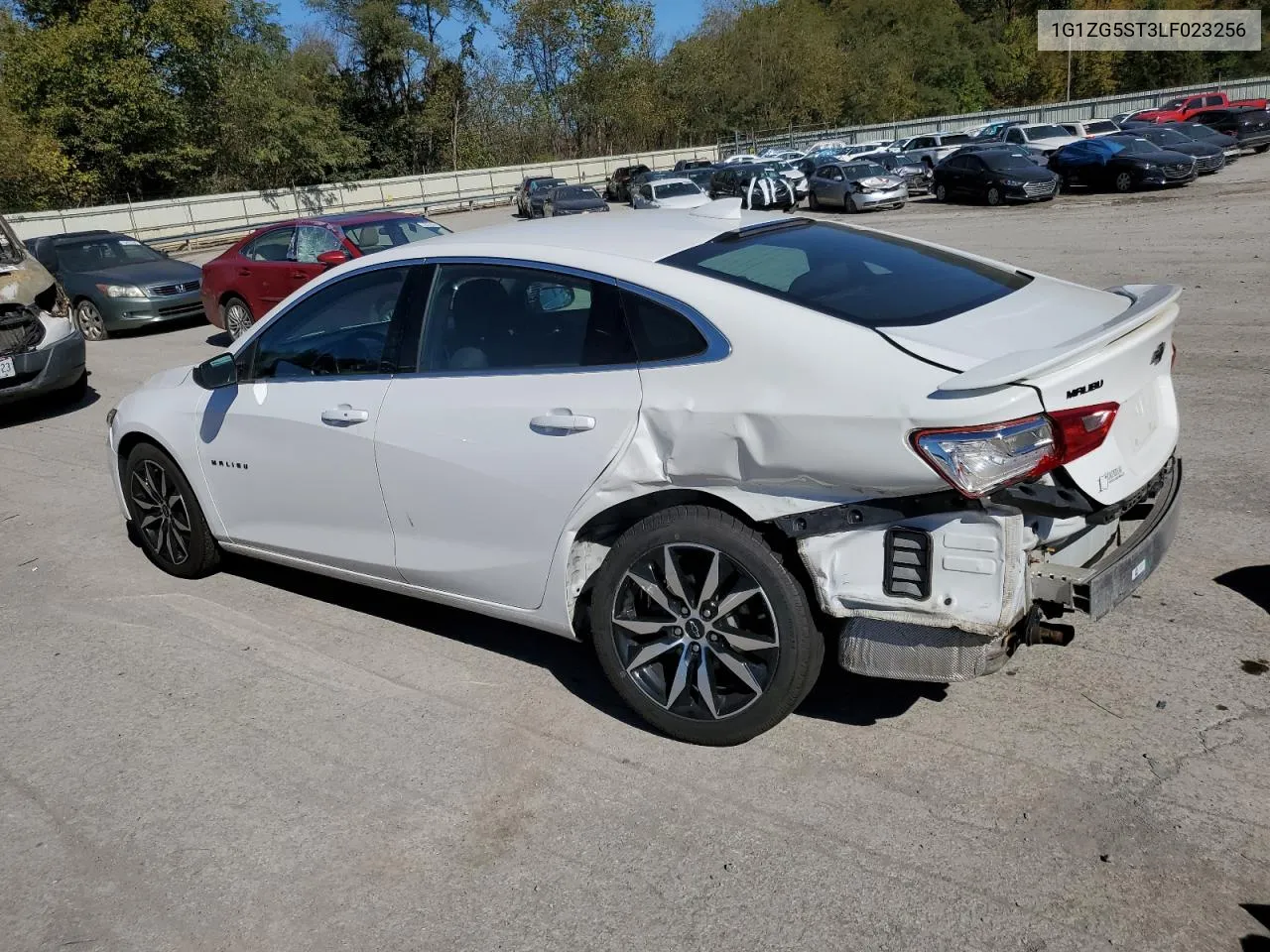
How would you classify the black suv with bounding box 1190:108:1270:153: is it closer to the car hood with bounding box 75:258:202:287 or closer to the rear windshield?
the car hood with bounding box 75:258:202:287

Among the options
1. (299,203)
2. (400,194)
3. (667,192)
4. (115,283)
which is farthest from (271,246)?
(400,194)

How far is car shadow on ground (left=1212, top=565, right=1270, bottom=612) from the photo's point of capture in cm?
440

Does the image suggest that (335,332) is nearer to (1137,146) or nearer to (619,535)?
(619,535)

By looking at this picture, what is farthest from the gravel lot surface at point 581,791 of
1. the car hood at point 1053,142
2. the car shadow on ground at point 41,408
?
the car hood at point 1053,142

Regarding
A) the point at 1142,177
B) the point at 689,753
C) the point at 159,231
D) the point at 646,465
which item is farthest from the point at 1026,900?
the point at 159,231

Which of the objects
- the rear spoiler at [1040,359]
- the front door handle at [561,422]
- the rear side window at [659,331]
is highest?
the rear side window at [659,331]

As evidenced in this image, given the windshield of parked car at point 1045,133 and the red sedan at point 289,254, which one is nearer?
the red sedan at point 289,254

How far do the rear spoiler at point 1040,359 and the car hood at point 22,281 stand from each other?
30.8 ft

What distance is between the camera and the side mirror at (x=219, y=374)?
494 cm

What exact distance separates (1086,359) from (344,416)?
2.71 m

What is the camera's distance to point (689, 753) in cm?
369

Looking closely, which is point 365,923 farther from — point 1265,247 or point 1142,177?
point 1142,177

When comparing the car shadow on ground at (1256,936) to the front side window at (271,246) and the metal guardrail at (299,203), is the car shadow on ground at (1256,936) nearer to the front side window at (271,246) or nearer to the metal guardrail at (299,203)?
the front side window at (271,246)

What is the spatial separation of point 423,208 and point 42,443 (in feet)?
139
